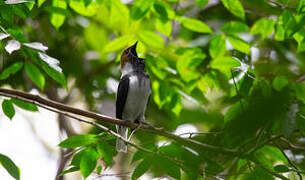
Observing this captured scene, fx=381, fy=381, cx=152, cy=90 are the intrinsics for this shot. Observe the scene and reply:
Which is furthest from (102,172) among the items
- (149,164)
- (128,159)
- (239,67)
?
(128,159)

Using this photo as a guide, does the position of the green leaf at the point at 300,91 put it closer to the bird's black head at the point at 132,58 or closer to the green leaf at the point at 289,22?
the green leaf at the point at 289,22

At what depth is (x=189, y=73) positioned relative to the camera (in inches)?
156

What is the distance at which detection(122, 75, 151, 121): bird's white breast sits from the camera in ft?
13.4

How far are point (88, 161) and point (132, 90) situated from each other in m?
1.67

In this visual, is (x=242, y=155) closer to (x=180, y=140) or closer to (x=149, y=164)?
(x=180, y=140)

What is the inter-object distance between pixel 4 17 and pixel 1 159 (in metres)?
0.97

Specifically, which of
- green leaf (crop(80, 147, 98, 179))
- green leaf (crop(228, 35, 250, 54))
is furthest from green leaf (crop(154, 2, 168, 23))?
green leaf (crop(80, 147, 98, 179))

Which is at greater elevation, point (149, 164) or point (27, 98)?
point (27, 98)

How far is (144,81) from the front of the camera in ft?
13.5

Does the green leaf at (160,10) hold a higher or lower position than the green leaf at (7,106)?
higher

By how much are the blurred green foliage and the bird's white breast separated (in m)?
0.12

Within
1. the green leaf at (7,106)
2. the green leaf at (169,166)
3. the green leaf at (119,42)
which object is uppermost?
the green leaf at (119,42)

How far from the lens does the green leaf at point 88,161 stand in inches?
97.5

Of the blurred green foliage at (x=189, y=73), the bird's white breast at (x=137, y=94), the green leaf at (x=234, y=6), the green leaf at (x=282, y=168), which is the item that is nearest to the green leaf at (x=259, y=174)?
the blurred green foliage at (x=189, y=73)
